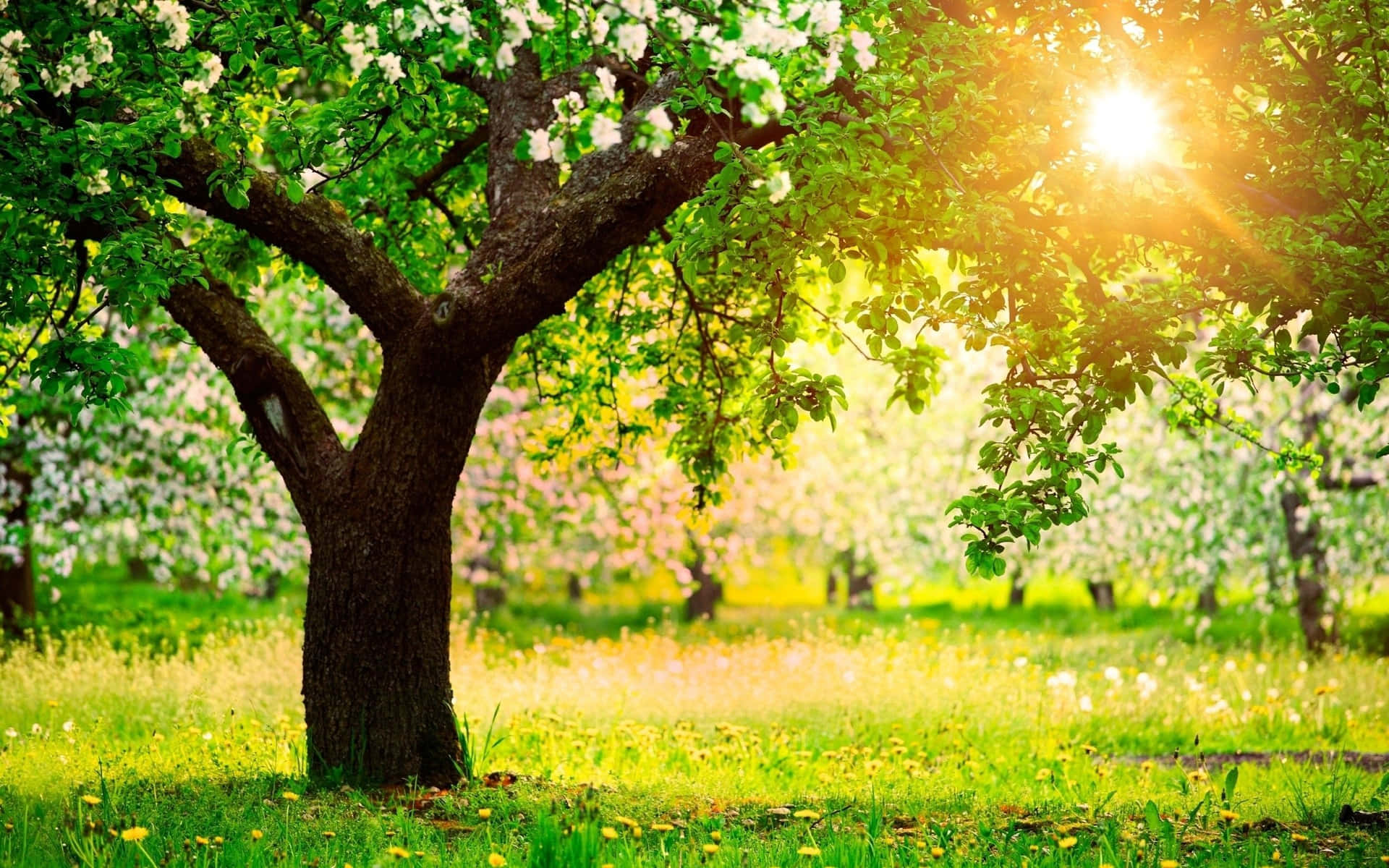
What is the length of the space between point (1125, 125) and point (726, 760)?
5284 millimetres

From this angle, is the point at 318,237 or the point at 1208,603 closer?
the point at 318,237

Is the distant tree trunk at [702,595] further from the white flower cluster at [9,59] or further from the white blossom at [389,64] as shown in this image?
the white flower cluster at [9,59]

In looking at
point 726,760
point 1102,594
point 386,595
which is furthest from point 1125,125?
point 1102,594

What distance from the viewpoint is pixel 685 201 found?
5.84 metres

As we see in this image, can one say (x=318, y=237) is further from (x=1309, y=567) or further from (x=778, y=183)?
(x=1309, y=567)

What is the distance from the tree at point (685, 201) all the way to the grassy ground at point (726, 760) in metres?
1.23

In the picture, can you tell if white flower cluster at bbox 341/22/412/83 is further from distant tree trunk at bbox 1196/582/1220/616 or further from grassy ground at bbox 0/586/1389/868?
distant tree trunk at bbox 1196/582/1220/616

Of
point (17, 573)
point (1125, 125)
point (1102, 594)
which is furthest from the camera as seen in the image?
point (1102, 594)

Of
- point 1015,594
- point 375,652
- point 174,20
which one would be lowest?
point 1015,594

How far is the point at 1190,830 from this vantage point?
567 centimetres

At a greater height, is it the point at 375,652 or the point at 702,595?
the point at 375,652

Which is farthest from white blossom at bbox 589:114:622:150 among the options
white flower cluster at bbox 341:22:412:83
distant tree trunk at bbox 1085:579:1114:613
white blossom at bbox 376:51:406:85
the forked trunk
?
distant tree trunk at bbox 1085:579:1114:613

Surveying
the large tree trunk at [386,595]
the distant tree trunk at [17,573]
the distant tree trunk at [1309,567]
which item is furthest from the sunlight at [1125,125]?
the distant tree trunk at [17,573]

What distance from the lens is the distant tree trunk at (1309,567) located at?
15.3 metres
